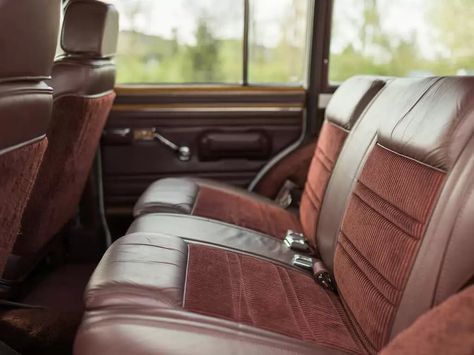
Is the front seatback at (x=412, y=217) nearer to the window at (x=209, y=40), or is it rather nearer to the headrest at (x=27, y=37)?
the headrest at (x=27, y=37)

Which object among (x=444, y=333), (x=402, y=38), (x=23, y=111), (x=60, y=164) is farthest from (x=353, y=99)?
(x=444, y=333)

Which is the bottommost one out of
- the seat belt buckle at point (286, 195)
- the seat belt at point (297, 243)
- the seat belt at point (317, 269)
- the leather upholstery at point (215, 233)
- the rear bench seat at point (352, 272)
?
the seat belt buckle at point (286, 195)

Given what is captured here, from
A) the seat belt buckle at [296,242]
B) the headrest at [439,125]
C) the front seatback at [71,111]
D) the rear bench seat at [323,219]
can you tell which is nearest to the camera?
the headrest at [439,125]

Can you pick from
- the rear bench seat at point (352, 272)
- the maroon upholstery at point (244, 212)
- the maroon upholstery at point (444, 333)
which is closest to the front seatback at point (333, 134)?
the maroon upholstery at point (244, 212)

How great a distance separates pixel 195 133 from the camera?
3133 millimetres

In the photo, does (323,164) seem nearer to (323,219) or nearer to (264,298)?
(323,219)

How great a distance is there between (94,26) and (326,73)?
1318mm

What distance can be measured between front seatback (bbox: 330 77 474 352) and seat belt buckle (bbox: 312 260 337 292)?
0.10m

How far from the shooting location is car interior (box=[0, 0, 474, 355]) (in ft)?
4.12

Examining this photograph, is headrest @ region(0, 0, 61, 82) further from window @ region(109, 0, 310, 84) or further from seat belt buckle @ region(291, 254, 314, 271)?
window @ region(109, 0, 310, 84)

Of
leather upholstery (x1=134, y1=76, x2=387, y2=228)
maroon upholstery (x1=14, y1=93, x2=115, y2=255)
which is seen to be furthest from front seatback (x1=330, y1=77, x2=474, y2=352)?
maroon upholstery (x1=14, y1=93, x2=115, y2=255)

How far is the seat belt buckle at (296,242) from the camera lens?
2189 mm

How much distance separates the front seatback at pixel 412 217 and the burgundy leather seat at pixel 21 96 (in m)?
0.85

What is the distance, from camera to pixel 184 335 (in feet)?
4.00
